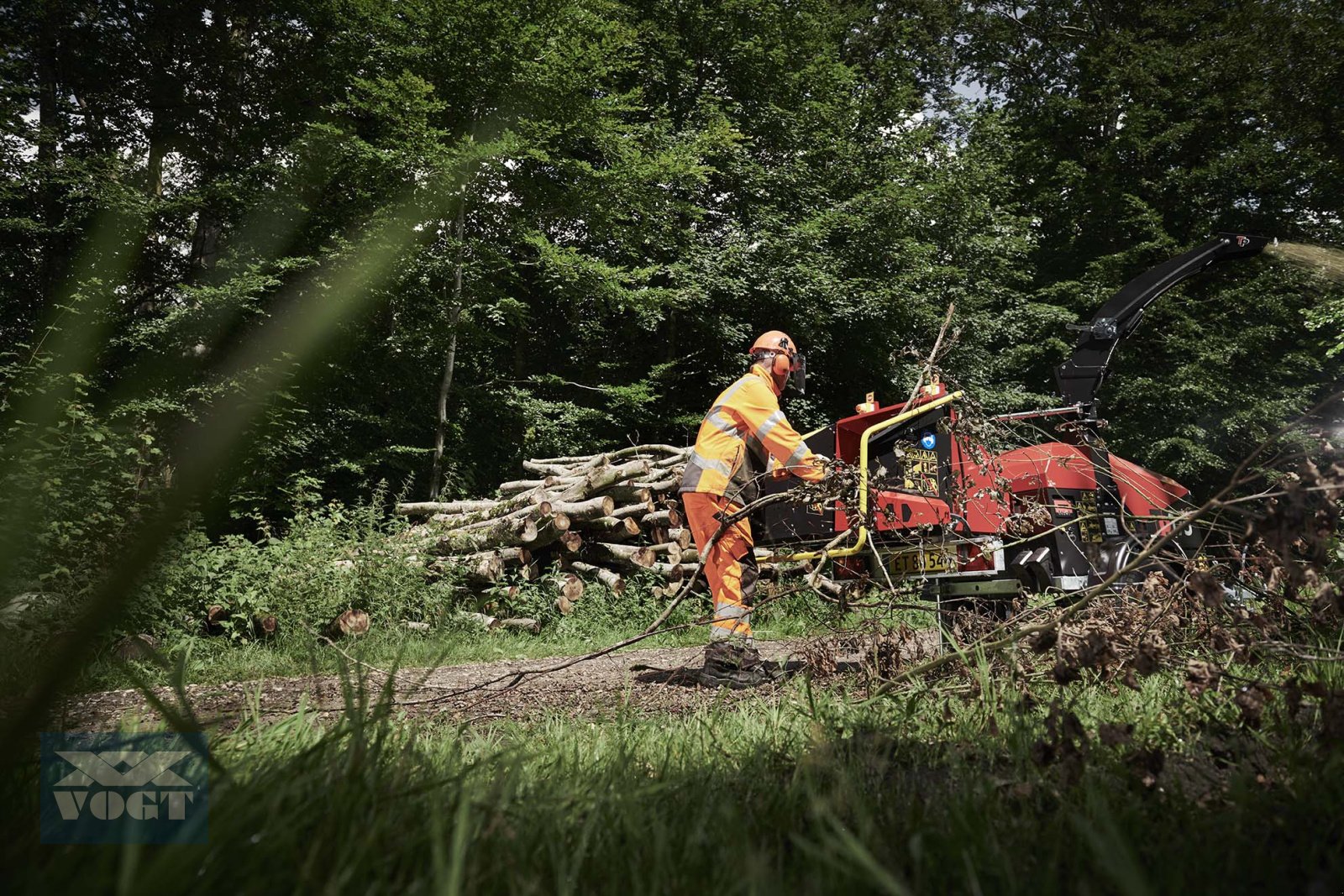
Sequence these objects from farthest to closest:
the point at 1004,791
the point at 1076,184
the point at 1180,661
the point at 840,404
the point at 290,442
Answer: the point at 1076,184 → the point at 840,404 → the point at 290,442 → the point at 1180,661 → the point at 1004,791

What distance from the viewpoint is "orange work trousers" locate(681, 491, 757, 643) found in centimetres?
533

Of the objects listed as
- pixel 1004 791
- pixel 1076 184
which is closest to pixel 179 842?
pixel 1004 791

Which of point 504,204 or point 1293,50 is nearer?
point 504,204

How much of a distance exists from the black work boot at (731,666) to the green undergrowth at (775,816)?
7.31 ft

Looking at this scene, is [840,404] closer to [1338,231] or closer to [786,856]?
[1338,231]

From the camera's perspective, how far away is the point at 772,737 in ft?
8.94

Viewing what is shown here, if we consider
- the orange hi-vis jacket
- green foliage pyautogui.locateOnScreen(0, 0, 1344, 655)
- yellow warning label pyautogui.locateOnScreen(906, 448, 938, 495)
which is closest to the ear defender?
the orange hi-vis jacket

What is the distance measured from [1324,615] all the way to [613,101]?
1290 centimetres

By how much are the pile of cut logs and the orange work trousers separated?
298 centimetres

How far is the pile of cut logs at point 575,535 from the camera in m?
9.00

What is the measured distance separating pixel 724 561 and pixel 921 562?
4.29ft
